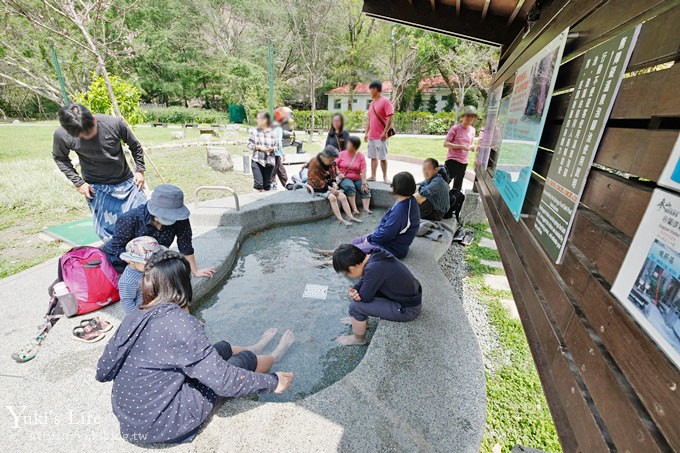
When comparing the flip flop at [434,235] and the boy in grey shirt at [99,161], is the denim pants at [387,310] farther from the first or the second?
the boy in grey shirt at [99,161]

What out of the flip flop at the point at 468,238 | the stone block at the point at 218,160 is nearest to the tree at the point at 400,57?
the stone block at the point at 218,160

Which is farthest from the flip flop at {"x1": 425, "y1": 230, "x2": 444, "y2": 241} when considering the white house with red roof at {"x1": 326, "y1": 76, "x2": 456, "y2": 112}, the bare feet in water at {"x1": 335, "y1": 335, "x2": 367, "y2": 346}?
the white house with red roof at {"x1": 326, "y1": 76, "x2": 456, "y2": 112}

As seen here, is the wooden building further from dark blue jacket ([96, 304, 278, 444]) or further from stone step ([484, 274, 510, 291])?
stone step ([484, 274, 510, 291])

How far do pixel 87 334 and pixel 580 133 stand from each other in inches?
146

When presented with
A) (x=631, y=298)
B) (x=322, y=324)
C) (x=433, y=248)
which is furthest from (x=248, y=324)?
(x=631, y=298)

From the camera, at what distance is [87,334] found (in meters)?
2.55

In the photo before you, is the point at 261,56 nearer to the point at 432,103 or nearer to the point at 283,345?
the point at 432,103

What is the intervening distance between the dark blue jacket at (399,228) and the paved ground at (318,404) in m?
1.08

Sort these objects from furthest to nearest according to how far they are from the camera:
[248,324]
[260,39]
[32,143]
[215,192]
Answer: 1. [260,39]
2. [32,143]
3. [215,192]
4. [248,324]

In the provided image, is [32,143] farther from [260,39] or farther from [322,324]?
[260,39]

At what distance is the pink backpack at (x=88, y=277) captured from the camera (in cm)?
268

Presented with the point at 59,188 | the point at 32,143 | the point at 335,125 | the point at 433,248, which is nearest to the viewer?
the point at 433,248

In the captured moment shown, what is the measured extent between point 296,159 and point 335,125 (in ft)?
19.6

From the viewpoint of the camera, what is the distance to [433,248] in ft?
14.1
